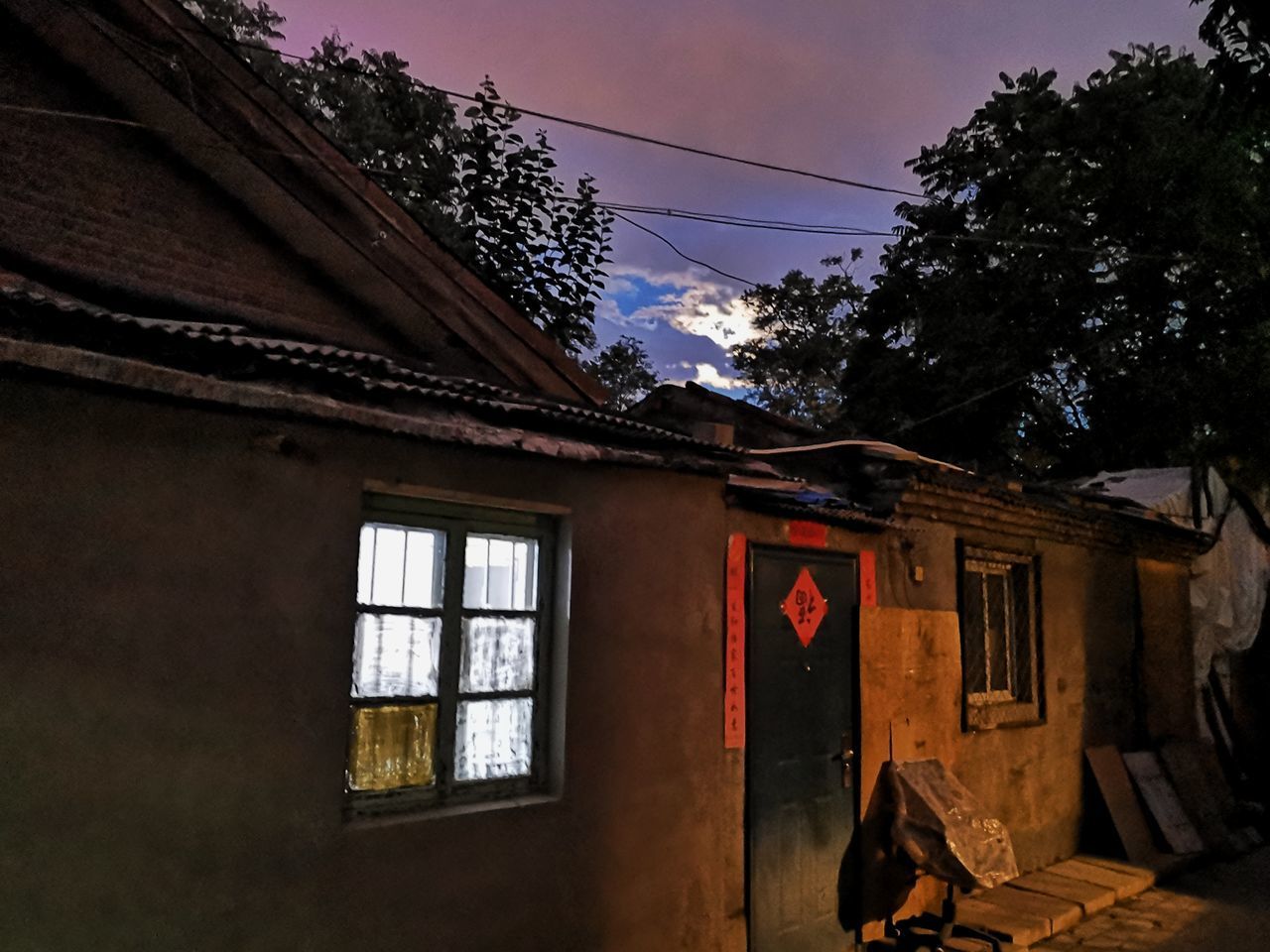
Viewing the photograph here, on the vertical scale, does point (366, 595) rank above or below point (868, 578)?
below

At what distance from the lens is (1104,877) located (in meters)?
8.56

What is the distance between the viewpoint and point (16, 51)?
5.48 m

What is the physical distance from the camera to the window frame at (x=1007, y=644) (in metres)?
8.15

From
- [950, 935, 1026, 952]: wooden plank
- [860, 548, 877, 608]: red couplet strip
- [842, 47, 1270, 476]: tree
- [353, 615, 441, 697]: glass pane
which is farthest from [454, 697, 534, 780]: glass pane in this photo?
[842, 47, 1270, 476]: tree

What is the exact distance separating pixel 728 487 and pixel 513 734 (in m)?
2.09

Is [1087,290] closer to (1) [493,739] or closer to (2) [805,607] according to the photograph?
(2) [805,607]

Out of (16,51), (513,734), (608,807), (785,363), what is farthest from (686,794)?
(785,363)

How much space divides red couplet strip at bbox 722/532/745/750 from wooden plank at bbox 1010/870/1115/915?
13.3ft

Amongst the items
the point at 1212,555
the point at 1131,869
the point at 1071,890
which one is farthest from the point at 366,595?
the point at 1212,555

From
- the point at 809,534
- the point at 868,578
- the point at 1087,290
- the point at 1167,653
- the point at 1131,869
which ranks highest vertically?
the point at 1087,290

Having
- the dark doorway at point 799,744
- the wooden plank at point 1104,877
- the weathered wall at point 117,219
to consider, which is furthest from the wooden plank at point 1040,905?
the weathered wall at point 117,219

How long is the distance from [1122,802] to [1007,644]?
8.24ft

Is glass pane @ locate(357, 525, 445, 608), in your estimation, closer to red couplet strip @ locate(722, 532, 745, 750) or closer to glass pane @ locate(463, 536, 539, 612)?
glass pane @ locate(463, 536, 539, 612)

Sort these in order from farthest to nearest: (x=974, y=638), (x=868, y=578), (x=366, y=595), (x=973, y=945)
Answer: (x=974, y=638) → (x=868, y=578) → (x=973, y=945) → (x=366, y=595)
